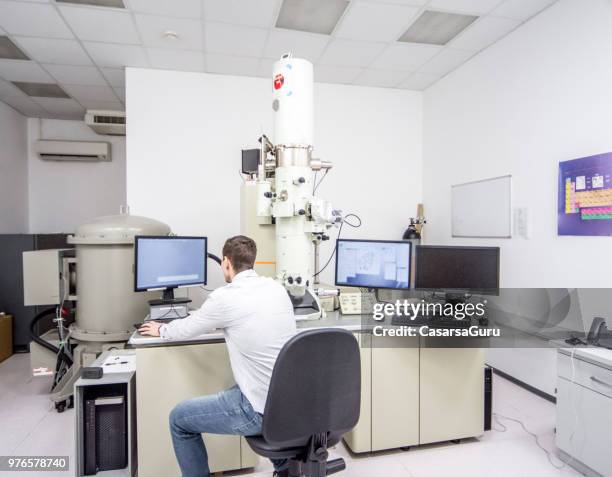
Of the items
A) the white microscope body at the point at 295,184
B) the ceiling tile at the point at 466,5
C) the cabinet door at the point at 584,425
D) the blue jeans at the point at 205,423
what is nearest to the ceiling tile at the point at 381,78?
the ceiling tile at the point at 466,5

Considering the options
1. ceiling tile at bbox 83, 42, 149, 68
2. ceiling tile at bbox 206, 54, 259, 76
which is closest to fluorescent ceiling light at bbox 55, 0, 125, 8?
ceiling tile at bbox 83, 42, 149, 68

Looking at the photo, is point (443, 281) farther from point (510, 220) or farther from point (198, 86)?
point (198, 86)

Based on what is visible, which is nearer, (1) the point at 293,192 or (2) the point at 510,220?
(1) the point at 293,192

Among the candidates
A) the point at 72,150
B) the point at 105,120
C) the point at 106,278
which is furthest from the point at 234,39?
the point at 72,150

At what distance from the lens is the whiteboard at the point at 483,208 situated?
2923mm

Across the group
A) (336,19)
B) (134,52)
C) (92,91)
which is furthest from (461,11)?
(92,91)

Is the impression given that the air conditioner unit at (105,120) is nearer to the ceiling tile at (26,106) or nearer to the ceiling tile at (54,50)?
the ceiling tile at (26,106)

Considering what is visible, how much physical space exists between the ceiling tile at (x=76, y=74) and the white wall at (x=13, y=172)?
1.21 m

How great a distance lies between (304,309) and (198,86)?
2586 mm

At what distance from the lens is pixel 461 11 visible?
262 cm

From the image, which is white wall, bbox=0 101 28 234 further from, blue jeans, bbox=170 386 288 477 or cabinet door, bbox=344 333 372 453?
cabinet door, bbox=344 333 372 453

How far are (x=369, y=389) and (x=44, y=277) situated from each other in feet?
7.51

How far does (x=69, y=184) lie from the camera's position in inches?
192

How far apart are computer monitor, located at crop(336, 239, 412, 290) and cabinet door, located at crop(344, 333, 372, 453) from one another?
0.45 m
